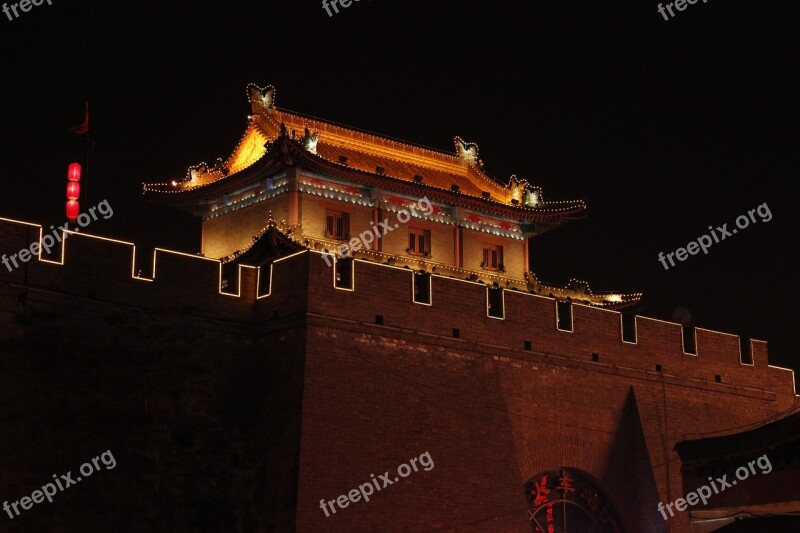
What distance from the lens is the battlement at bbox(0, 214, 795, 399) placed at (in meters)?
16.2

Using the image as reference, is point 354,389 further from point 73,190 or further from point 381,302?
point 73,190

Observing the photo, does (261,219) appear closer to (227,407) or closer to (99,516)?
(227,407)

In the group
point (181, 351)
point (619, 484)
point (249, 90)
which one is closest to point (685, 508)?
point (619, 484)

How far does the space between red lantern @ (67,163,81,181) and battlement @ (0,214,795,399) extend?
193 inches

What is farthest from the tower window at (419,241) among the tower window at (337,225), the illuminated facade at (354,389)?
the illuminated facade at (354,389)

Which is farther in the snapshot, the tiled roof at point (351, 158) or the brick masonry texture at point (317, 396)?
the tiled roof at point (351, 158)

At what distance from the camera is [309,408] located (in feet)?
53.9

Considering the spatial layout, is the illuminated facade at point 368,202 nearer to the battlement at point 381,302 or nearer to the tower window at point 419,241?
the tower window at point 419,241

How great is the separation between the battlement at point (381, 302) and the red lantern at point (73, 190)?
184 inches

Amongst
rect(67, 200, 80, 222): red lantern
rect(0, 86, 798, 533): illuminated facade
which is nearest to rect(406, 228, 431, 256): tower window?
rect(0, 86, 798, 533): illuminated facade

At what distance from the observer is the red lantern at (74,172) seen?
21484mm

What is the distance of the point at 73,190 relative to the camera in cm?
2138

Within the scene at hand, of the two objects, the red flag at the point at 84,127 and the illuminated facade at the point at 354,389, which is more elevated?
the red flag at the point at 84,127

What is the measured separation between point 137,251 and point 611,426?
775 cm
